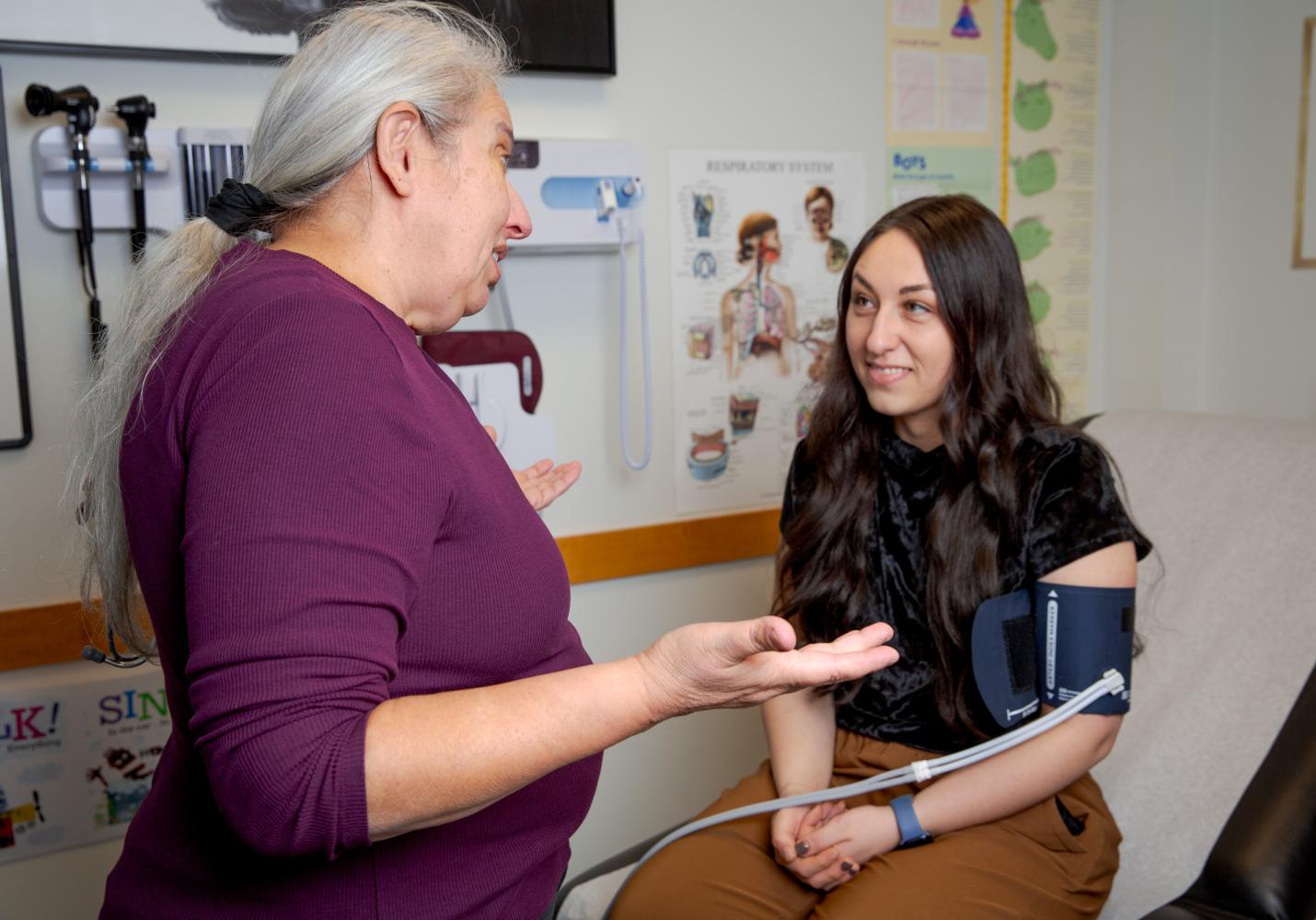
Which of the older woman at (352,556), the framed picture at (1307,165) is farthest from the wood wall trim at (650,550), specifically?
the framed picture at (1307,165)

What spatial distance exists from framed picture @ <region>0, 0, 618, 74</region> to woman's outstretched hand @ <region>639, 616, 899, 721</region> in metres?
1.23

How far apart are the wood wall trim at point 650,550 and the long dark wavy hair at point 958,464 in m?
0.51

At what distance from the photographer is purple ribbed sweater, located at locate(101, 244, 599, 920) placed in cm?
69

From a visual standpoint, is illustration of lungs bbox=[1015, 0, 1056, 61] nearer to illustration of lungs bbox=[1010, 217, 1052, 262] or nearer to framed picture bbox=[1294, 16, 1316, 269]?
illustration of lungs bbox=[1010, 217, 1052, 262]

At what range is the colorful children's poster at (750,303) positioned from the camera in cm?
211

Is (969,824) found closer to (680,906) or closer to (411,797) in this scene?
(680,906)

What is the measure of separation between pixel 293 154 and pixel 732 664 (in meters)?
0.55

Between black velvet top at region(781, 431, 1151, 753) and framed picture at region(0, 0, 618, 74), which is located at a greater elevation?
framed picture at region(0, 0, 618, 74)

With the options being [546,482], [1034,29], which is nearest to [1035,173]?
[1034,29]

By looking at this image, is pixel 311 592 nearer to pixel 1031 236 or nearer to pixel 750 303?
pixel 750 303

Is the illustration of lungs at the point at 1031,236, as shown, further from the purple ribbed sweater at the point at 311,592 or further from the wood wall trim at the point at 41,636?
the wood wall trim at the point at 41,636

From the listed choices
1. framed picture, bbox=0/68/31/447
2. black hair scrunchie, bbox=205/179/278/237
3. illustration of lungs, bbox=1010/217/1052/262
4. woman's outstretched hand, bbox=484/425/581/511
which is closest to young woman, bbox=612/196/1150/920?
woman's outstretched hand, bbox=484/425/581/511

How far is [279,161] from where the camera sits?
0.91m

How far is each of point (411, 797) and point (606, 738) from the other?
5.4 inches
